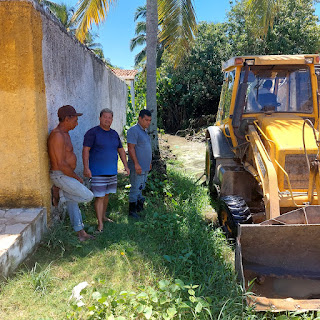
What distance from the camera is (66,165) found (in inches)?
145

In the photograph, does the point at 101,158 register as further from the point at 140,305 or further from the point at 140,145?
the point at 140,305

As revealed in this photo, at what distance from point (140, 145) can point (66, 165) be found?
1.37 m

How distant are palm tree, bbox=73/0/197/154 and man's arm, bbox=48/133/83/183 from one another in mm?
3115

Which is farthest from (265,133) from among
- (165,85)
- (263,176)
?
(165,85)

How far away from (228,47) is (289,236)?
48.1 feet

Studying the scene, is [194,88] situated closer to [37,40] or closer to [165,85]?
[165,85]

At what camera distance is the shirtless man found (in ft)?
11.9

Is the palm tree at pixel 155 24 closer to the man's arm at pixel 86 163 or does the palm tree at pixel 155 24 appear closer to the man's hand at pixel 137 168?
the man's hand at pixel 137 168

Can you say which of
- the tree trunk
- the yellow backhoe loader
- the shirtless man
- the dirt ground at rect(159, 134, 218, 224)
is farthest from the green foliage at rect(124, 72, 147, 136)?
the shirtless man

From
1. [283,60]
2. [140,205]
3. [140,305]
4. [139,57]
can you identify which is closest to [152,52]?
[283,60]

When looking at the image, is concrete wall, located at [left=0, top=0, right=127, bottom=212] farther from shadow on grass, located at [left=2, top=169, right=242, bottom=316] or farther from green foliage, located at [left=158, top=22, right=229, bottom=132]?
green foliage, located at [left=158, top=22, right=229, bottom=132]

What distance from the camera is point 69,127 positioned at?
3828mm

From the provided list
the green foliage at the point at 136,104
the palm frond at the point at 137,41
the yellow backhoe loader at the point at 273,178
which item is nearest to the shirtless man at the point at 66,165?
the yellow backhoe loader at the point at 273,178

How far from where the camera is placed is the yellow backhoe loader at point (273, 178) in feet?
10.4
